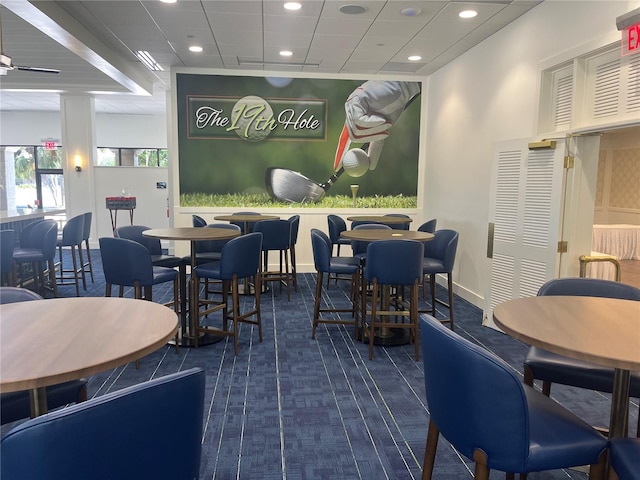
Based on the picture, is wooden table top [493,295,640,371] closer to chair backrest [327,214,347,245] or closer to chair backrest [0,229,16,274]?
chair backrest [327,214,347,245]

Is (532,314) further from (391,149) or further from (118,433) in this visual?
(391,149)

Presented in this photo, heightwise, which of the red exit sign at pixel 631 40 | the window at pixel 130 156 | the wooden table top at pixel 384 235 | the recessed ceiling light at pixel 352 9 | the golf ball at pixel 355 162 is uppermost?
the recessed ceiling light at pixel 352 9

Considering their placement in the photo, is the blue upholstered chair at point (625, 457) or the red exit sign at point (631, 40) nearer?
the blue upholstered chair at point (625, 457)

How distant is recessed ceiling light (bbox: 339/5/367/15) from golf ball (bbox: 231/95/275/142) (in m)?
2.80

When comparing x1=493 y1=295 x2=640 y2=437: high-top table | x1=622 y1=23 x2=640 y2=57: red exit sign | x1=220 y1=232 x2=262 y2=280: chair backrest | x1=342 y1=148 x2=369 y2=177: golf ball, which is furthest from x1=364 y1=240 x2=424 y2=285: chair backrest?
x1=342 y1=148 x2=369 y2=177: golf ball

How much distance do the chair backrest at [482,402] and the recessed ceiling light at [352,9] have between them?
11.9ft

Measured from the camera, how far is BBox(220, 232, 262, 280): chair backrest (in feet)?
11.8

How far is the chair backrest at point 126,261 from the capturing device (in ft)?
11.1

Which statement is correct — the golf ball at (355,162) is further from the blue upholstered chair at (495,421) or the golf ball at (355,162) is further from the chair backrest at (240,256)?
the blue upholstered chair at (495,421)

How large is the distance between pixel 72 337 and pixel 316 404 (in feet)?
5.76

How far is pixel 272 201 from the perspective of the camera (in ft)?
23.4

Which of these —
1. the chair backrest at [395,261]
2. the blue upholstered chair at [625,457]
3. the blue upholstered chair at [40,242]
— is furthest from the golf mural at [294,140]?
the blue upholstered chair at [625,457]

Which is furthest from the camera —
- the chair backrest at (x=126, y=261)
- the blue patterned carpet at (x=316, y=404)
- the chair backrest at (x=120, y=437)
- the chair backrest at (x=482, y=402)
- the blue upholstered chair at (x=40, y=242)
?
the blue upholstered chair at (x=40, y=242)

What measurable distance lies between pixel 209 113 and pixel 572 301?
5.97m
